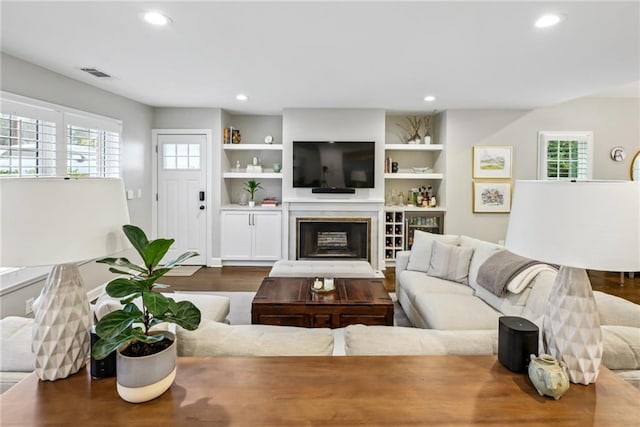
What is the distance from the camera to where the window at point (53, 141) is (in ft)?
10.7

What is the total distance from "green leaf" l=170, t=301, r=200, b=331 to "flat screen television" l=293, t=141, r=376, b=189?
4742 mm

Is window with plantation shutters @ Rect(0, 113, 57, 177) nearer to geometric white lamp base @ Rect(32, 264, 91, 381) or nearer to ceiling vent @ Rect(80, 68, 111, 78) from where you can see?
ceiling vent @ Rect(80, 68, 111, 78)

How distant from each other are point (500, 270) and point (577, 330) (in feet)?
5.81

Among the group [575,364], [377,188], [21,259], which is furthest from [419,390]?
[377,188]

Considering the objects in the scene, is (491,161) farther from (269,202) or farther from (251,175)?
(251,175)

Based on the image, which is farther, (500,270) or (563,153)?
(563,153)

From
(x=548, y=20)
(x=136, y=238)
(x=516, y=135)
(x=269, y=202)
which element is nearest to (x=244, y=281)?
(x=269, y=202)

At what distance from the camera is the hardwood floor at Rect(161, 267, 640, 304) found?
479cm

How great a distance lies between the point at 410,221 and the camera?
6.14m

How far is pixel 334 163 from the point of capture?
5.84 m

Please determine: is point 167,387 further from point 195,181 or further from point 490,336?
point 195,181

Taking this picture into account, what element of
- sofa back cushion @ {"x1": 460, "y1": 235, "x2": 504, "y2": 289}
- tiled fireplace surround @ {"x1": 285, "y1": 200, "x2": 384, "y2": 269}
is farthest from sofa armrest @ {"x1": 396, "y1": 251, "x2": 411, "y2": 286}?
tiled fireplace surround @ {"x1": 285, "y1": 200, "x2": 384, "y2": 269}

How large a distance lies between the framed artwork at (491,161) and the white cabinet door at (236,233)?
360 cm

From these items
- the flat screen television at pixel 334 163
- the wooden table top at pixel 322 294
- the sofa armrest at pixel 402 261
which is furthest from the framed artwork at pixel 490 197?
the wooden table top at pixel 322 294
